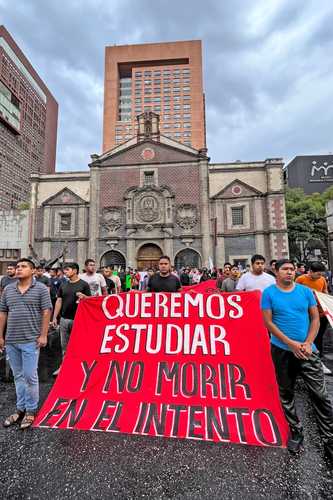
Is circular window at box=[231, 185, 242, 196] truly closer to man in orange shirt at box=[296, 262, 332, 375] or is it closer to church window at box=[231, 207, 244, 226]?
church window at box=[231, 207, 244, 226]

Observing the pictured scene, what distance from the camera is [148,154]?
25188 millimetres

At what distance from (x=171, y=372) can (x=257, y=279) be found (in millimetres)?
2387

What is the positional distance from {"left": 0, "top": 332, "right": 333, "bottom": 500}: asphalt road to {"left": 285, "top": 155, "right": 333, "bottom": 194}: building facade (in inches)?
1871

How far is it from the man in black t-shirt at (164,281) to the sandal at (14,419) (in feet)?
8.36

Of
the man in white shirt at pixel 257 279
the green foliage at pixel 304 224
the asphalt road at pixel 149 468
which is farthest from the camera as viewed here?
the green foliage at pixel 304 224

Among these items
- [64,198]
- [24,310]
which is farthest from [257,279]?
[64,198]

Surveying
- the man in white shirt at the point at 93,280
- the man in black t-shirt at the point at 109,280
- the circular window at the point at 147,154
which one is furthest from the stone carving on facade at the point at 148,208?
the man in white shirt at the point at 93,280

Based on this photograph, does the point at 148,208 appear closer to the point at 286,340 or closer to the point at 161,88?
the point at 286,340

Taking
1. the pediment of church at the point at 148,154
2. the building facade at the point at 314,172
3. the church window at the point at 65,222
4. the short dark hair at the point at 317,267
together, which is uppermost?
the building facade at the point at 314,172

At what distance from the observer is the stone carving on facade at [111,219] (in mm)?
24281

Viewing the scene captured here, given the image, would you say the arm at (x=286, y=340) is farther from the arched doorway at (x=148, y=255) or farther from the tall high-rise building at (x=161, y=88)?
the tall high-rise building at (x=161, y=88)

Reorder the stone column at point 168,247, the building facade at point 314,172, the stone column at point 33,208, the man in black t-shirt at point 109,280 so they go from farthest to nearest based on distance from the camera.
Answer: the building facade at point 314,172, the stone column at point 33,208, the stone column at point 168,247, the man in black t-shirt at point 109,280

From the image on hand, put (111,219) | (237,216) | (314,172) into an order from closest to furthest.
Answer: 1. (237,216)
2. (111,219)
3. (314,172)

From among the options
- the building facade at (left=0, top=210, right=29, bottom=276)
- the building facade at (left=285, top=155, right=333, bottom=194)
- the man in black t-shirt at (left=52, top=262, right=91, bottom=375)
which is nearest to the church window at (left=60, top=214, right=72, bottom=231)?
the building facade at (left=0, top=210, right=29, bottom=276)
